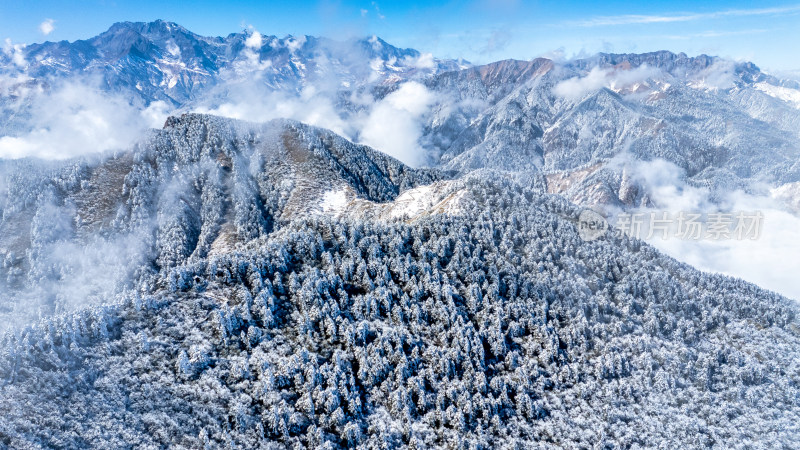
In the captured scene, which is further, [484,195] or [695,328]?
[484,195]

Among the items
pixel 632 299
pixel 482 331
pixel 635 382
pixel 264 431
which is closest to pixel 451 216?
pixel 482 331

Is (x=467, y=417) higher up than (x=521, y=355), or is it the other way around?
(x=521, y=355)

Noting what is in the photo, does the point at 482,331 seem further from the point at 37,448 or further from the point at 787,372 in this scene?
the point at 37,448

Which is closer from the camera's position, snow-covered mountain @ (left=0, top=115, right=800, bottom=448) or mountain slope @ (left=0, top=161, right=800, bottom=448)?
snow-covered mountain @ (left=0, top=115, right=800, bottom=448)

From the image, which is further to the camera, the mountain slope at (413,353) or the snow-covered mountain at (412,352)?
the mountain slope at (413,353)

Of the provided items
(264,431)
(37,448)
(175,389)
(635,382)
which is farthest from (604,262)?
(37,448)

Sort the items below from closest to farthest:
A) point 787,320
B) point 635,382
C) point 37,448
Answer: point 37,448 < point 635,382 < point 787,320

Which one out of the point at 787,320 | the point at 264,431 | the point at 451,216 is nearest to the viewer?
the point at 264,431

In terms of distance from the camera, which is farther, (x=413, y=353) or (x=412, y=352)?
(x=412, y=352)

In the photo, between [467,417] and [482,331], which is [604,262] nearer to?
[482,331]

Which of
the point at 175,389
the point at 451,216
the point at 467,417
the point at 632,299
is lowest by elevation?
the point at 467,417
